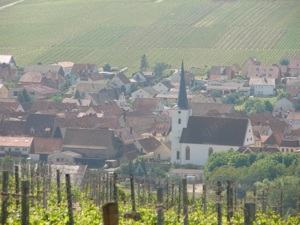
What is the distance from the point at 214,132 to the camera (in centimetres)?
6869

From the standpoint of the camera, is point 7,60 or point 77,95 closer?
point 77,95

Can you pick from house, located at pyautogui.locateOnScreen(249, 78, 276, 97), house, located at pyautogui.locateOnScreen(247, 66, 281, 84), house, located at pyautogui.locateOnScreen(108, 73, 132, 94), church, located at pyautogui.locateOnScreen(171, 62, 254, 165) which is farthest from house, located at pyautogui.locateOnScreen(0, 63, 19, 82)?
church, located at pyautogui.locateOnScreen(171, 62, 254, 165)

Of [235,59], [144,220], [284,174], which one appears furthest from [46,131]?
[144,220]

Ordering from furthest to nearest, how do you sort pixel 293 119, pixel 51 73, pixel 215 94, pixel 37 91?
pixel 51 73, pixel 37 91, pixel 215 94, pixel 293 119

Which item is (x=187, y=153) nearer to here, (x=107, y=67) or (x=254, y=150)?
(x=254, y=150)

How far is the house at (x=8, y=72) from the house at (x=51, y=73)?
889 mm

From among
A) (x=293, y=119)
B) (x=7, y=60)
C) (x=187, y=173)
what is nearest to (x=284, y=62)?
(x=7, y=60)

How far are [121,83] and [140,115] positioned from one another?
1762 centimetres

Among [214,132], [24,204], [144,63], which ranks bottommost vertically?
[24,204]

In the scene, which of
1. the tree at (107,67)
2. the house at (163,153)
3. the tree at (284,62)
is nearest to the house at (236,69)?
the tree at (284,62)

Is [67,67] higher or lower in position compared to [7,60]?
lower

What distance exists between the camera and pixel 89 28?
13450cm

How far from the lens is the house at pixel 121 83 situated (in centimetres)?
9994

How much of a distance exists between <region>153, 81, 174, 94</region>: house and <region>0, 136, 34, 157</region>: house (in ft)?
93.4
